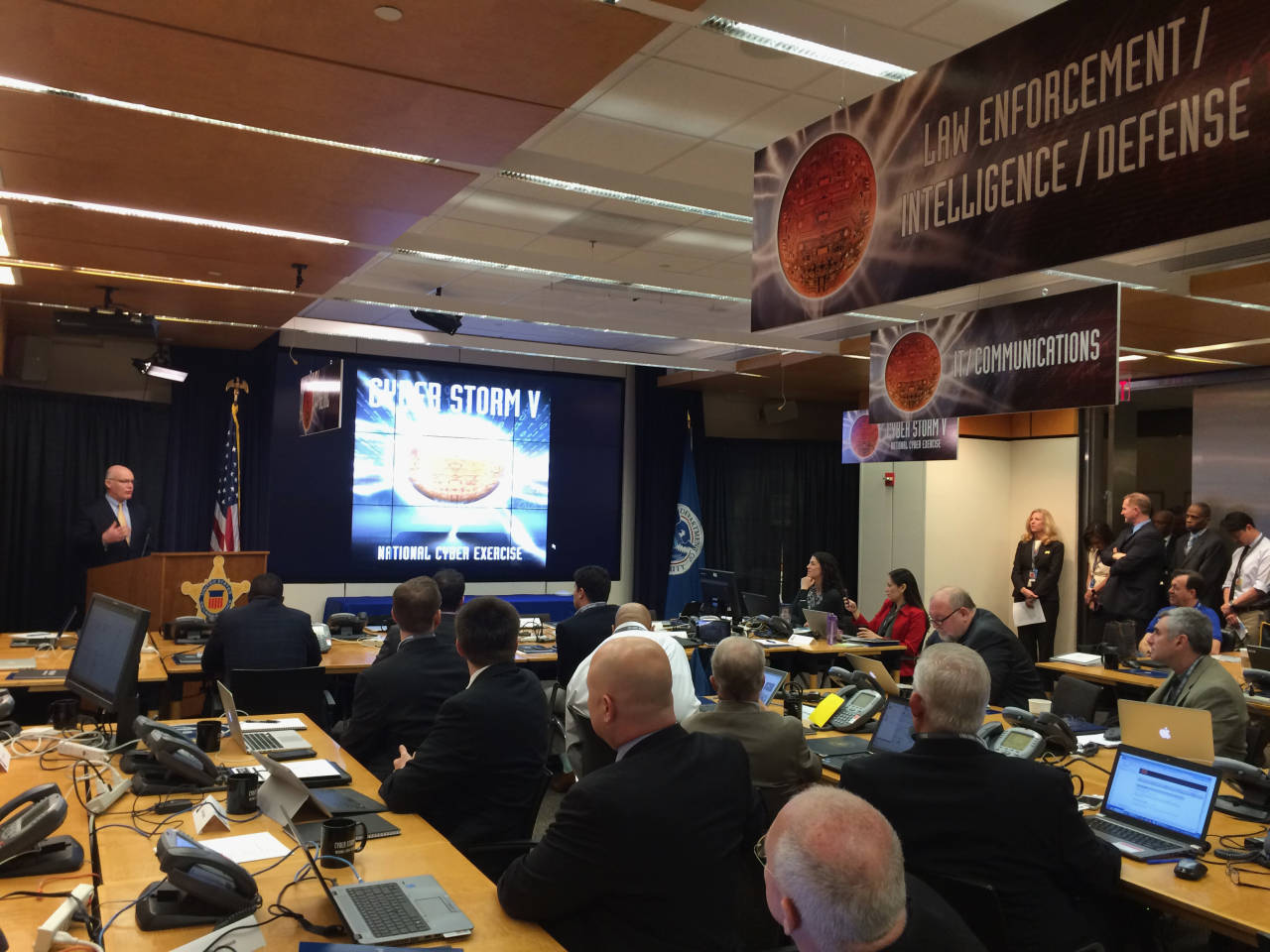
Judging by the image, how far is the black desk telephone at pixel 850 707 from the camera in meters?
4.62

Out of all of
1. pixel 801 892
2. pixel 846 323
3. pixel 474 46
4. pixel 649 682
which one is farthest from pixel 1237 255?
pixel 801 892

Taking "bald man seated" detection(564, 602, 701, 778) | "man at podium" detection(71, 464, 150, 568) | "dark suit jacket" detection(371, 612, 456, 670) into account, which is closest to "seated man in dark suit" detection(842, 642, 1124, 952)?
"bald man seated" detection(564, 602, 701, 778)

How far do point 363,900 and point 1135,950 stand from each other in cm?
249

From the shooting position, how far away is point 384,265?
812 centimetres

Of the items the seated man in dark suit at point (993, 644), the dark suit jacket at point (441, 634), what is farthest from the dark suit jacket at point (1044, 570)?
the dark suit jacket at point (441, 634)

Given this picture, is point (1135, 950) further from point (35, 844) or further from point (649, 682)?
point (35, 844)

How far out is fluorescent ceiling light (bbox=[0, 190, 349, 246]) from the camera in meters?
4.93

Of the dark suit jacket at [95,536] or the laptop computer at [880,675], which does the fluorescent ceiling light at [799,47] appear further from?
the dark suit jacket at [95,536]

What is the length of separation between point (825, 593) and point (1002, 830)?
5.99 m

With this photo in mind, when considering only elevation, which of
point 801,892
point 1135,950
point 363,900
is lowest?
point 1135,950

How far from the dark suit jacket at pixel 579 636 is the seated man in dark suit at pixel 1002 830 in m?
3.30

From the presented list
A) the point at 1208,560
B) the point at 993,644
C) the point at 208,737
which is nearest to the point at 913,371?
the point at 993,644

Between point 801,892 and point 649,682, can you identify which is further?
point 649,682

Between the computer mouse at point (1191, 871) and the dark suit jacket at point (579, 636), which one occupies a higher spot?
the dark suit jacket at point (579, 636)
